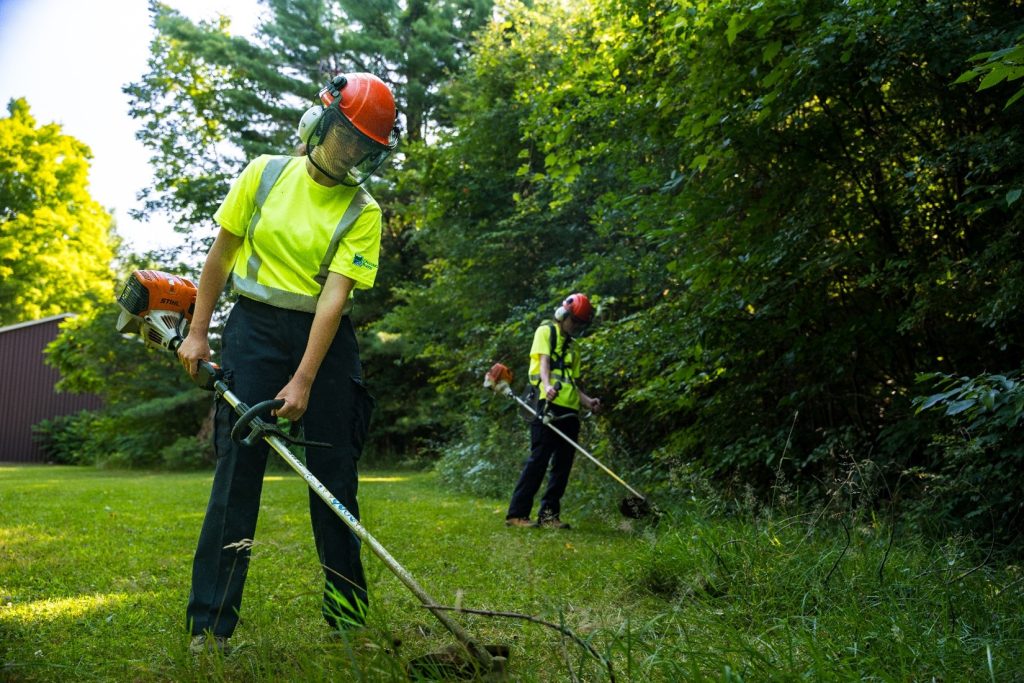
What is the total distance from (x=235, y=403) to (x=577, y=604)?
6.06ft

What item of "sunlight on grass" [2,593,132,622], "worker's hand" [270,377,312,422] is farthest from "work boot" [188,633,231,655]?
"sunlight on grass" [2,593,132,622]

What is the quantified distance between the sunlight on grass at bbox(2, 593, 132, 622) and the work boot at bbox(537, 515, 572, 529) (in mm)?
3594

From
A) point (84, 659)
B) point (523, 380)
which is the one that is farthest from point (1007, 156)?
point (523, 380)

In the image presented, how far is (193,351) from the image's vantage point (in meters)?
3.12

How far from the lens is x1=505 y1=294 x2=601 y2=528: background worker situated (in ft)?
23.5

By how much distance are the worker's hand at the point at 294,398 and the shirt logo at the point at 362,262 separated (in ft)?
1.61

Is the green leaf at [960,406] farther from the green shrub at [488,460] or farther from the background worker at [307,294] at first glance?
the green shrub at [488,460]

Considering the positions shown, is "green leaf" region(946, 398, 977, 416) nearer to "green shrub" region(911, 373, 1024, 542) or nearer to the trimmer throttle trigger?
"green shrub" region(911, 373, 1024, 542)

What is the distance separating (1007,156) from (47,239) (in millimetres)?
25212

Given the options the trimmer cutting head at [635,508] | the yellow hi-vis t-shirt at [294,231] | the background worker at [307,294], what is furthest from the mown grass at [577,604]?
the yellow hi-vis t-shirt at [294,231]

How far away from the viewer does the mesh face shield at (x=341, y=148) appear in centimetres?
311

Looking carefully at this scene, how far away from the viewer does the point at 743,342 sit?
6.22 m

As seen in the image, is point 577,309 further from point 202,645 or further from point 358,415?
point 202,645

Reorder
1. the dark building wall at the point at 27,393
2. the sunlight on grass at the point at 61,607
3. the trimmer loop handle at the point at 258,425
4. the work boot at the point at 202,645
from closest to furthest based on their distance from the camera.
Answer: the work boot at the point at 202,645 < the trimmer loop handle at the point at 258,425 < the sunlight on grass at the point at 61,607 < the dark building wall at the point at 27,393
